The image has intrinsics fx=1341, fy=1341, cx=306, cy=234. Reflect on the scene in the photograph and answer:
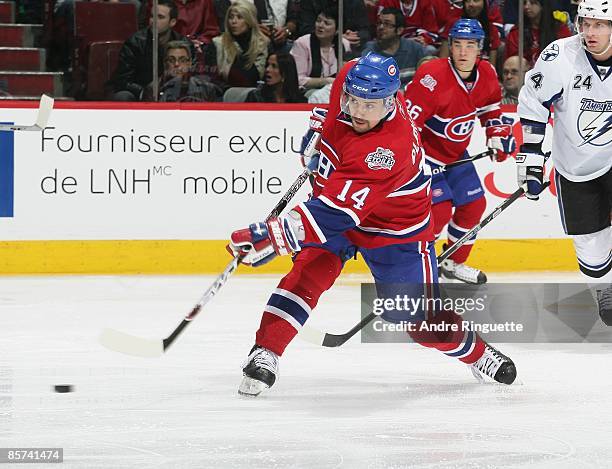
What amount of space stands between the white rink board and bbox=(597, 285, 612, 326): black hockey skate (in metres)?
1.77

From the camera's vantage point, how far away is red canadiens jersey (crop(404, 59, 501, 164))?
5328 mm

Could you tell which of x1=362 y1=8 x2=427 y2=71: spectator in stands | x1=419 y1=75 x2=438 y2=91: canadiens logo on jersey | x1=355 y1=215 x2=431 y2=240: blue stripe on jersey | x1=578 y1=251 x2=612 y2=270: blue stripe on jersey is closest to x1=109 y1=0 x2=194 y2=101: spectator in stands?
x1=362 y1=8 x2=427 y2=71: spectator in stands

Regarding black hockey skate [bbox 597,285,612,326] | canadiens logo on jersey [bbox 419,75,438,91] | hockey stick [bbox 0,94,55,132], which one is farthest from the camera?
hockey stick [bbox 0,94,55,132]

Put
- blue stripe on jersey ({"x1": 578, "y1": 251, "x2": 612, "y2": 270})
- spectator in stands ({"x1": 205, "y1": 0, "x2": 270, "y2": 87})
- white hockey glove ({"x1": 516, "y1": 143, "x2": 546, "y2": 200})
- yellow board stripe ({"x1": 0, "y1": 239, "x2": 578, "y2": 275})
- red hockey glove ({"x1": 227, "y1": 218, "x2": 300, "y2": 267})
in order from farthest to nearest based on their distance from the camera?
spectator in stands ({"x1": 205, "y1": 0, "x2": 270, "y2": 87}) → yellow board stripe ({"x1": 0, "y1": 239, "x2": 578, "y2": 275}) → blue stripe on jersey ({"x1": 578, "y1": 251, "x2": 612, "y2": 270}) → white hockey glove ({"x1": 516, "y1": 143, "x2": 546, "y2": 200}) → red hockey glove ({"x1": 227, "y1": 218, "x2": 300, "y2": 267})

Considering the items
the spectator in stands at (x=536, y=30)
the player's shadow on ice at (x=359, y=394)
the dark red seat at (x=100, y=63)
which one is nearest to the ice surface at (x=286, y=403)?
the player's shadow on ice at (x=359, y=394)

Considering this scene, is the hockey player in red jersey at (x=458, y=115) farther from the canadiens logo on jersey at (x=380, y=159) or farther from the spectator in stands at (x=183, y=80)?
the canadiens logo on jersey at (x=380, y=159)

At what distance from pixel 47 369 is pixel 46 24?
8.55 feet

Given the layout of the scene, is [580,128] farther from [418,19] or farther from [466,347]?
[418,19]

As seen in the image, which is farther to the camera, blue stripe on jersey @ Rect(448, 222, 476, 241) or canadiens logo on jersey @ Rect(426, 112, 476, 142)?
blue stripe on jersey @ Rect(448, 222, 476, 241)

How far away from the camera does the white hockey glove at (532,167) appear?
445 centimetres

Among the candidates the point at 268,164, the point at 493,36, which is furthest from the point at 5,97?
the point at 493,36

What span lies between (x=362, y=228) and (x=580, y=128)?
1258 millimetres

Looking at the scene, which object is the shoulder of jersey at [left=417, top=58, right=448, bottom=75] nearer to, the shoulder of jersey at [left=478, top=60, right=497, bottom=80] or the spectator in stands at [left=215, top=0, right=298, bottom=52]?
the shoulder of jersey at [left=478, top=60, right=497, bottom=80]

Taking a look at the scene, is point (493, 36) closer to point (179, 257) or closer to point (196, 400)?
point (179, 257)
